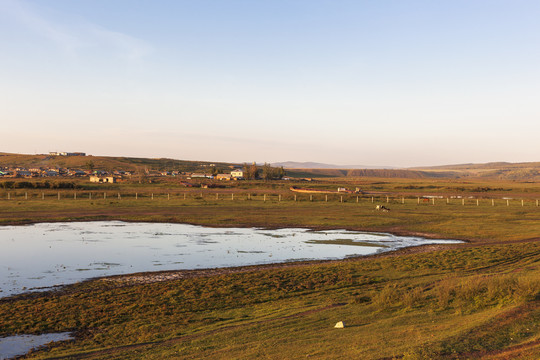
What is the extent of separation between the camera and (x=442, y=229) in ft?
127

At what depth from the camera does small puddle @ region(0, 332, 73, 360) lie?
11.3m

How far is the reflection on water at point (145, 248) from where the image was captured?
21.5m

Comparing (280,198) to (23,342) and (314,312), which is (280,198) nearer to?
(314,312)

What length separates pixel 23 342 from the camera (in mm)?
12125

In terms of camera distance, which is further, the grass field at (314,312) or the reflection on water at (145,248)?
the reflection on water at (145,248)

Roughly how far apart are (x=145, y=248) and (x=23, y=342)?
1636cm

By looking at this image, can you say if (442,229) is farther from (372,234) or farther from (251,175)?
(251,175)

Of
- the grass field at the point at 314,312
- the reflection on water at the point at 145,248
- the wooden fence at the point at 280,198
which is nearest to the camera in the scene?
the grass field at the point at 314,312

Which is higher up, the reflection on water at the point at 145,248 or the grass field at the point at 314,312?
the grass field at the point at 314,312

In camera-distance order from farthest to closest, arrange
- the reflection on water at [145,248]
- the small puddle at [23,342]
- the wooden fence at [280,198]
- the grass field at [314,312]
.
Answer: the wooden fence at [280,198] < the reflection on water at [145,248] < the small puddle at [23,342] < the grass field at [314,312]

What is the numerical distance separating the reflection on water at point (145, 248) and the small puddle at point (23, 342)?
510 centimetres

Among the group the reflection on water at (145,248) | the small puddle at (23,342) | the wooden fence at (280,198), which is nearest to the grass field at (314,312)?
the small puddle at (23,342)

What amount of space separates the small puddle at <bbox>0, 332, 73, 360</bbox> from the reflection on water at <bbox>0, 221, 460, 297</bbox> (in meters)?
5.10

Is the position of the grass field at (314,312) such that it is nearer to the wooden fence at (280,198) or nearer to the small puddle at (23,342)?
the small puddle at (23,342)
